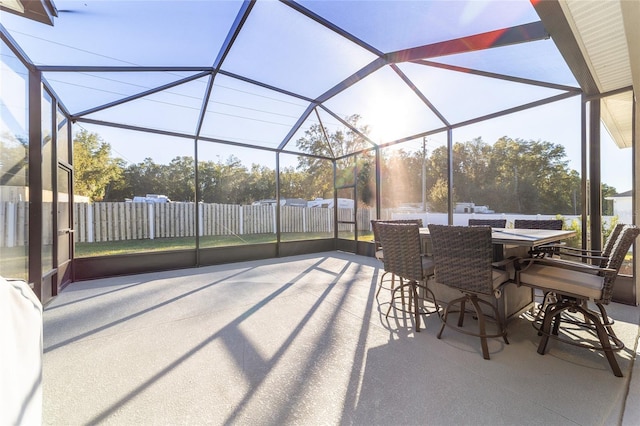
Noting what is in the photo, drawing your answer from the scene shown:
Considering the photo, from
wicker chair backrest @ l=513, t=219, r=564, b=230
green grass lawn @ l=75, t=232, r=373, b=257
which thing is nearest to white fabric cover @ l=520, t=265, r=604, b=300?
wicker chair backrest @ l=513, t=219, r=564, b=230

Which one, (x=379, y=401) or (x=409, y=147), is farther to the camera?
(x=409, y=147)

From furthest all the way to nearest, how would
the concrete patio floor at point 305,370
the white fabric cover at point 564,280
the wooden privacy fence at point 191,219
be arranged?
the wooden privacy fence at point 191,219 → the white fabric cover at point 564,280 → the concrete patio floor at point 305,370

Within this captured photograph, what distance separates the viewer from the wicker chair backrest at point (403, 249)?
2605 millimetres

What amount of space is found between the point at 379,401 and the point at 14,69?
4.66m

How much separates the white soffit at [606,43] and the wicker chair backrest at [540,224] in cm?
162

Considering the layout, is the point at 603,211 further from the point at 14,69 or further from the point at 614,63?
the point at 14,69

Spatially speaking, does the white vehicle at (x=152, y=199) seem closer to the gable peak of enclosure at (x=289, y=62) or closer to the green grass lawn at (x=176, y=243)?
the green grass lawn at (x=176, y=243)

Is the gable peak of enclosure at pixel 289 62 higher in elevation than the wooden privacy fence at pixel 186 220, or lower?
higher

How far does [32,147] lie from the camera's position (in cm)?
299

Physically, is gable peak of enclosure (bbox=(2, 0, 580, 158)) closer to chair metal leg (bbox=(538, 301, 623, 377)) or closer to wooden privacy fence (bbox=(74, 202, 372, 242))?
wooden privacy fence (bbox=(74, 202, 372, 242))

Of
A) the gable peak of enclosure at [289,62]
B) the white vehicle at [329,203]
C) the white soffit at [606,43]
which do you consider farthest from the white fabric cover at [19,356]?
the white vehicle at [329,203]

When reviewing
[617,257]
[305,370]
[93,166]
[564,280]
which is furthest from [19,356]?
[93,166]

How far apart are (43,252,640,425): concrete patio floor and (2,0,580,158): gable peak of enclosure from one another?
111 inches

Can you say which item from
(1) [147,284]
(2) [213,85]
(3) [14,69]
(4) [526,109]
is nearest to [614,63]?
(4) [526,109]
